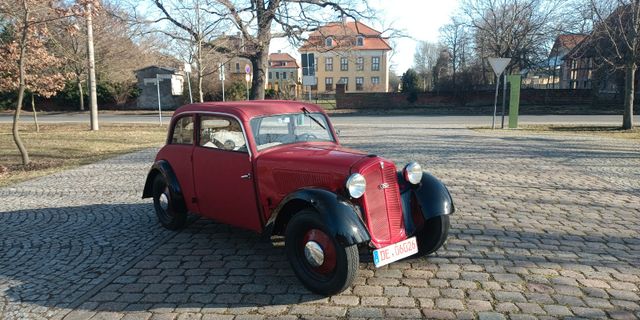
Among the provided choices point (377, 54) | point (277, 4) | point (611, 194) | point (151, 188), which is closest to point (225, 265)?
point (151, 188)

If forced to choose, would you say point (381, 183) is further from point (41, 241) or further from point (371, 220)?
point (41, 241)

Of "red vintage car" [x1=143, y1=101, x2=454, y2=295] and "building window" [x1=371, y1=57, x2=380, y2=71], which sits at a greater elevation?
"building window" [x1=371, y1=57, x2=380, y2=71]

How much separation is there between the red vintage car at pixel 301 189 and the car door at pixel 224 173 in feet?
0.04

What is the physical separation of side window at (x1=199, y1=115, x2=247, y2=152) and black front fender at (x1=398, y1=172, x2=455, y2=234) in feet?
5.37

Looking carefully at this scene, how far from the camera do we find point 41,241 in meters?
4.98

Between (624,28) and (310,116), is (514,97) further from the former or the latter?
(310,116)

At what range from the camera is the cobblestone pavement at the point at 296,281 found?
10.8 ft

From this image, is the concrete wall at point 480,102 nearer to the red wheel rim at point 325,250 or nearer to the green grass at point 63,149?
the green grass at point 63,149

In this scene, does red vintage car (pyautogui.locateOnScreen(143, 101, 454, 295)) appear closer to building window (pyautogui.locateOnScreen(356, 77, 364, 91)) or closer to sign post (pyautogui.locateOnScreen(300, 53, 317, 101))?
sign post (pyautogui.locateOnScreen(300, 53, 317, 101))

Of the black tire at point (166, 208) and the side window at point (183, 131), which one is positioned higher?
the side window at point (183, 131)

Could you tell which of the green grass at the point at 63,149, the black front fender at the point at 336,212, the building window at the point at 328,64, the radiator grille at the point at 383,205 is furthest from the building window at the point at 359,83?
the black front fender at the point at 336,212

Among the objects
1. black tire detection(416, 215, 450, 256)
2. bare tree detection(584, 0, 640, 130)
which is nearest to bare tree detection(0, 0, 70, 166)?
black tire detection(416, 215, 450, 256)

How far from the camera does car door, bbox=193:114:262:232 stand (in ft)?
14.0

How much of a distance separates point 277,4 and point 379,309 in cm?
1571
